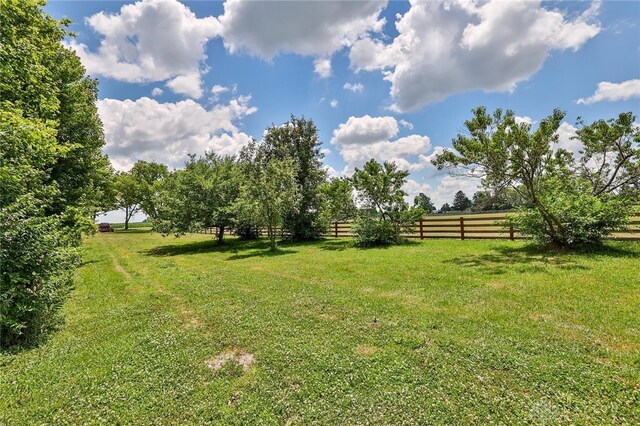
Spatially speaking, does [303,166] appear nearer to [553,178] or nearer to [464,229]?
[464,229]

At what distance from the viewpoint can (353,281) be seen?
27.2ft

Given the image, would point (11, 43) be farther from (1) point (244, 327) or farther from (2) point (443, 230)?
(2) point (443, 230)

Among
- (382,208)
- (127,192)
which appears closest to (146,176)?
(127,192)

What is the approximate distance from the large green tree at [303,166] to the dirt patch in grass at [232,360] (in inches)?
670

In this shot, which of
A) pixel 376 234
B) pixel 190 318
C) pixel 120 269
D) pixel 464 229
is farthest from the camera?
pixel 464 229

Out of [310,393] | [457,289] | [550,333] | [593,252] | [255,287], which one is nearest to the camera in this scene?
[310,393]

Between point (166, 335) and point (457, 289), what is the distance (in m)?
6.20

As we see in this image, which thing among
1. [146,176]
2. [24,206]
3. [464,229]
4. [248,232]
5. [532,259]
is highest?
[146,176]

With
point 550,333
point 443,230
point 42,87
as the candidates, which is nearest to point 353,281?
point 550,333

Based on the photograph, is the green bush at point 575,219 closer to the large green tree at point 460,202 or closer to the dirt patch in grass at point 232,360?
the dirt patch in grass at point 232,360

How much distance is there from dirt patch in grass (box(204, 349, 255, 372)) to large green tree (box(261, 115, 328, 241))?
17.0 metres

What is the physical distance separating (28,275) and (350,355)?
16.7 ft

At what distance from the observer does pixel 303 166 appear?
23625 mm

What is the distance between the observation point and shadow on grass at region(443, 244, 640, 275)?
852 cm
